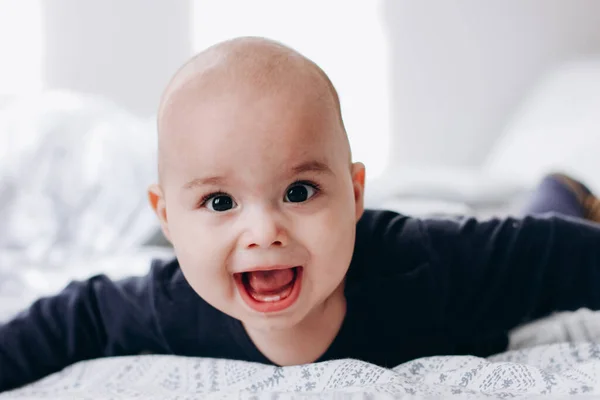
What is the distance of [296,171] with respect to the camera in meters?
0.69

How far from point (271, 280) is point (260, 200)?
0.32 ft

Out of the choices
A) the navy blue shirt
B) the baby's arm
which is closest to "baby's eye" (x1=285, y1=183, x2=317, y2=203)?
the navy blue shirt

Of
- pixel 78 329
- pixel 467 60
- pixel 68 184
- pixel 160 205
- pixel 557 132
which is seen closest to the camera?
pixel 160 205

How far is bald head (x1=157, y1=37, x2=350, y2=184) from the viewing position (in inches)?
27.5

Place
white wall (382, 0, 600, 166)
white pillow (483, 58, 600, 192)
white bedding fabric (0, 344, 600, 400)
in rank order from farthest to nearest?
white wall (382, 0, 600, 166) → white pillow (483, 58, 600, 192) → white bedding fabric (0, 344, 600, 400)

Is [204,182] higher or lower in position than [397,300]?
higher

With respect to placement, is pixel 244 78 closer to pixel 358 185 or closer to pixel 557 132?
pixel 358 185

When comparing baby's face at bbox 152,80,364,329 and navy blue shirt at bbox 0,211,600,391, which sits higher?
baby's face at bbox 152,80,364,329

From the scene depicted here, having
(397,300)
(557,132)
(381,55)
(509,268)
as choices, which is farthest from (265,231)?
(381,55)

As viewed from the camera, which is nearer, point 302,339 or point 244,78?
point 244,78

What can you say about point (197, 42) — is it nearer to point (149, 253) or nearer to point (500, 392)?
point (149, 253)

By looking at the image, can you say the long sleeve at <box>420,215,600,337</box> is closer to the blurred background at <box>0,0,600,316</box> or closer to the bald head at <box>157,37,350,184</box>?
the bald head at <box>157,37,350,184</box>

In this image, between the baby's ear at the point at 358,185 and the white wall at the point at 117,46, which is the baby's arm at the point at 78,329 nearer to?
the baby's ear at the point at 358,185

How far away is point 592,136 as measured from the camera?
1.70 m
